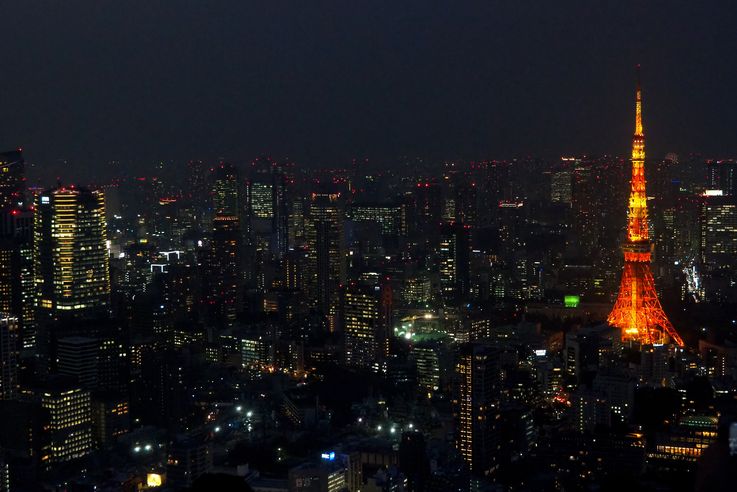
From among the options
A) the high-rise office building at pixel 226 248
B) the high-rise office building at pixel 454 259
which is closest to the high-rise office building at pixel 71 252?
the high-rise office building at pixel 226 248

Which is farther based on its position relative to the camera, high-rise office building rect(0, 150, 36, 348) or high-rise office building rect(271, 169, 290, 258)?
high-rise office building rect(271, 169, 290, 258)

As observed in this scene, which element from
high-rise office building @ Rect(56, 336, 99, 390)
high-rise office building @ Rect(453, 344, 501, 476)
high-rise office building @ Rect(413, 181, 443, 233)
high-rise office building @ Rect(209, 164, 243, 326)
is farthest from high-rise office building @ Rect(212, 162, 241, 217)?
high-rise office building @ Rect(453, 344, 501, 476)

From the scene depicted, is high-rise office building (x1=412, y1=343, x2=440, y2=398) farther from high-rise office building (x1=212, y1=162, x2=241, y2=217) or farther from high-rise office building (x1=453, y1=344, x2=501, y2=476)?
high-rise office building (x1=212, y1=162, x2=241, y2=217)

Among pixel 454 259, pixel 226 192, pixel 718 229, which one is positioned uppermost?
pixel 226 192

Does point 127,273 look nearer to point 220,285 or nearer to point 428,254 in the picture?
point 220,285

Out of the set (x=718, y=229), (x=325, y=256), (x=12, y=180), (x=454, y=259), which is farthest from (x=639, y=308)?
(x=12, y=180)

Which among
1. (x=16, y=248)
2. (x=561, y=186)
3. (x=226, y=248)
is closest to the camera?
(x=16, y=248)

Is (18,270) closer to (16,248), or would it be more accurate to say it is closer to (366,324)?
(16,248)
